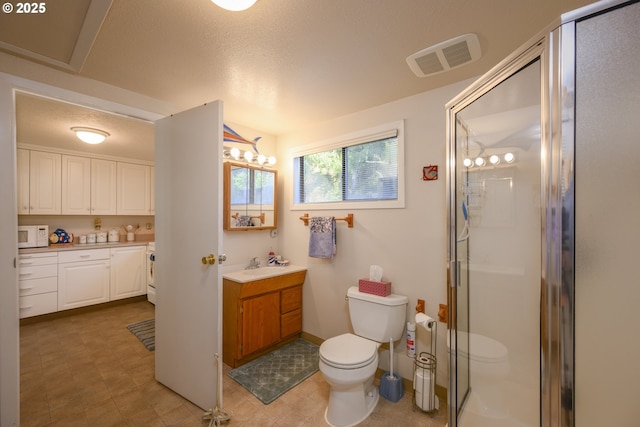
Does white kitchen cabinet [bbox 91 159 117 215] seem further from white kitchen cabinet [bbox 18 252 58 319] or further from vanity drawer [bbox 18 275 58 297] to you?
vanity drawer [bbox 18 275 58 297]

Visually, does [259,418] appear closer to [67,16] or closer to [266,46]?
[266,46]

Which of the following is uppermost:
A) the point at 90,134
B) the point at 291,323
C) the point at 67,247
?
the point at 90,134

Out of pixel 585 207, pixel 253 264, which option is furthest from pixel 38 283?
pixel 585 207

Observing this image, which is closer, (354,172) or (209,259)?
(209,259)

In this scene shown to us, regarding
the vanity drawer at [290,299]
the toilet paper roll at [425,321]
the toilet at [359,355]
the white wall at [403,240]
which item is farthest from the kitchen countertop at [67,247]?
the toilet paper roll at [425,321]

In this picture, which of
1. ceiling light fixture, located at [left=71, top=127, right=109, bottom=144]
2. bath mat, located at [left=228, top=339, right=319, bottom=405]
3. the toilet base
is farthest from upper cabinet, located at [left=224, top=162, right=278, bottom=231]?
the toilet base

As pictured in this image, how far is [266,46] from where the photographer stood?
1.46 meters

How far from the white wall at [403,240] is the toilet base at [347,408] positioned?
520 mm

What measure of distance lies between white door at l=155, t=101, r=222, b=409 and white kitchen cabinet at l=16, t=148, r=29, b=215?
268cm

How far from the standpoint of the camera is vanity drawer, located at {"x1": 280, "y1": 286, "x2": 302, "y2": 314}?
2.61 m

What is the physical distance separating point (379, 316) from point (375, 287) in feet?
0.71

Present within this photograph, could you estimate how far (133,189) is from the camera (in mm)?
4203

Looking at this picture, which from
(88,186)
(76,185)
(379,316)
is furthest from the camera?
(88,186)

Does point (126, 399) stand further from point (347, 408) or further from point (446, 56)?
point (446, 56)
